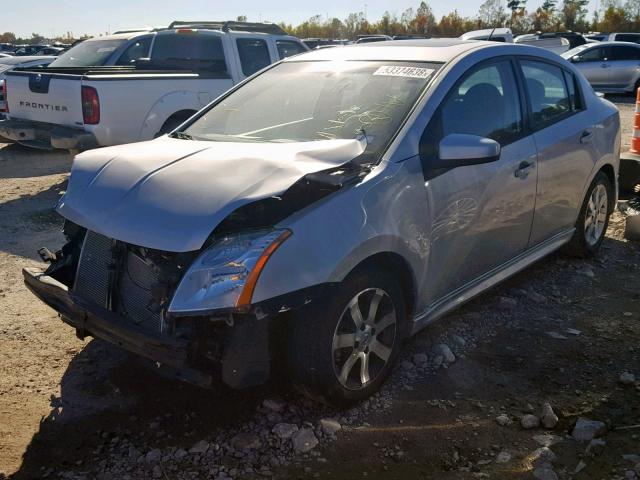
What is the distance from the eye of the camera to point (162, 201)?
325 cm

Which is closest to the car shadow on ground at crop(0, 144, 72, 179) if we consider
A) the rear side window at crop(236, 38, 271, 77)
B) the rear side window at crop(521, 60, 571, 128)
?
the rear side window at crop(236, 38, 271, 77)

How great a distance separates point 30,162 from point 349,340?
8.93m

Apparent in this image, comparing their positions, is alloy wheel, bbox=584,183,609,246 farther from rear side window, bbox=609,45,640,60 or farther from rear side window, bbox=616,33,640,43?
rear side window, bbox=616,33,640,43

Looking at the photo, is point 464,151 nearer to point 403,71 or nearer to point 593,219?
point 403,71

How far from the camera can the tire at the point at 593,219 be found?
567cm

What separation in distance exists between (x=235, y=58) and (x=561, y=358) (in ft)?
23.7

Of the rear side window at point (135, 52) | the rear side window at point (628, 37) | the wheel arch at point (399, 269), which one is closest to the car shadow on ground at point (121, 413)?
the wheel arch at point (399, 269)

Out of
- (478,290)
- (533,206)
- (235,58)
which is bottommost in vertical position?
(478,290)

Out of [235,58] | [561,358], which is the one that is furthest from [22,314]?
[235,58]

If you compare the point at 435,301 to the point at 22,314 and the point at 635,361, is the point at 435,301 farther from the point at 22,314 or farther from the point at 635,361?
the point at 22,314

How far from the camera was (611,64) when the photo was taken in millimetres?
20766

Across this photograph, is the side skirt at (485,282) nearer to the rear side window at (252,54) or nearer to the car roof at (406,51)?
the car roof at (406,51)

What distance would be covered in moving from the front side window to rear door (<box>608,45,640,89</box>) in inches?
712

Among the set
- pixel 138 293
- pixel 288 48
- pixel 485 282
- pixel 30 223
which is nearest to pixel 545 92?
pixel 485 282
